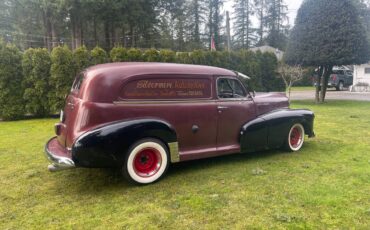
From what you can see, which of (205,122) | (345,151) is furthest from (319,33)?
(205,122)

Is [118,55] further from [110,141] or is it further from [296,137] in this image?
[110,141]

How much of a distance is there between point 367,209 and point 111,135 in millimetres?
3213

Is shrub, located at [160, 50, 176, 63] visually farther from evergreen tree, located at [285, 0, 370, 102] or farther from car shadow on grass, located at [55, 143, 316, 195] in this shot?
car shadow on grass, located at [55, 143, 316, 195]

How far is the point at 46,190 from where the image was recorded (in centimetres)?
415

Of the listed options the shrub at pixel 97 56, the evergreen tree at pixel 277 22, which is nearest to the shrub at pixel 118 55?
the shrub at pixel 97 56

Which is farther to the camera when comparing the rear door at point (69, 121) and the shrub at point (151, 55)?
the shrub at point (151, 55)

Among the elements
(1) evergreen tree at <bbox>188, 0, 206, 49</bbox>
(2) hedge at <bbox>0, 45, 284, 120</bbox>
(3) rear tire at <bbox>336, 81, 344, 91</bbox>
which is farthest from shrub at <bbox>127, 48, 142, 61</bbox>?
(1) evergreen tree at <bbox>188, 0, 206, 49</bbox>

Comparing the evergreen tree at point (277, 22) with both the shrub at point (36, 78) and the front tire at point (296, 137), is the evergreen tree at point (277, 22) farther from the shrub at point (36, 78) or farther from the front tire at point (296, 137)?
→ the front tire at point (296, 137)

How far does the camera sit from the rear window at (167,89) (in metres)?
4.25


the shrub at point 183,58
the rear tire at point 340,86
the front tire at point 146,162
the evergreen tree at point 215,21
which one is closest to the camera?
the front tire at point 146,162

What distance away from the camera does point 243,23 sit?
1917 inches

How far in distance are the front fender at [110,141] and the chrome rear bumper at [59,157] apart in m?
0.14

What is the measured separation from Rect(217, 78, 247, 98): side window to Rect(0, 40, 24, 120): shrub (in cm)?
861

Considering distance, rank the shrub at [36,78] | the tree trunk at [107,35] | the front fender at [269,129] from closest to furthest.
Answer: the front fender at [269,129] → the shrub at [36,78] → the tree trunk at [107,35]
